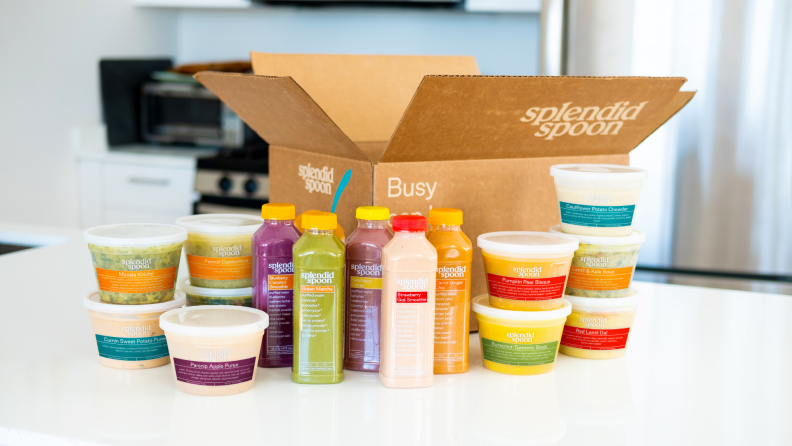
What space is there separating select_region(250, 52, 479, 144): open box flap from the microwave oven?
189cm

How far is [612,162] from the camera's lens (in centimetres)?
111

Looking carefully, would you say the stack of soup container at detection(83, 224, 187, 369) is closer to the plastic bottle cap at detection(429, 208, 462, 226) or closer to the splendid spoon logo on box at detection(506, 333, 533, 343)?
the plastic bottle cap at detection(429, 208, 462, 226)

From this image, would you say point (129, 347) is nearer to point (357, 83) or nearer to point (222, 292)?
point (222, 292)

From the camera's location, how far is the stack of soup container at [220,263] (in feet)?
2.84

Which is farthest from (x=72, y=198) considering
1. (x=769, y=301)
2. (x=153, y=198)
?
(x=769, y=301)

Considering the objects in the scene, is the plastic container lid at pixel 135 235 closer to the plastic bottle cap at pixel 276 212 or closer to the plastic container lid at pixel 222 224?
the plastic container lid at pixel 222 224

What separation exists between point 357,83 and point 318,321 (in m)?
0.55

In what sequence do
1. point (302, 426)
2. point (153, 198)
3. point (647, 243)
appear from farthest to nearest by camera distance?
point (153, 198) → point (647, 243) → point (302, 426)

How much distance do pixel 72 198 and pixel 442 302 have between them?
2548mm

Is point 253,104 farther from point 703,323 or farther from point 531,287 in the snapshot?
point 703,323

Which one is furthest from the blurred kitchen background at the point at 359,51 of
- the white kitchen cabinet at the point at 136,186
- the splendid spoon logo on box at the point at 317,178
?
the splendid spoon logo on box at the point at 317,178

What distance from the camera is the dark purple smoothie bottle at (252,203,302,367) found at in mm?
806

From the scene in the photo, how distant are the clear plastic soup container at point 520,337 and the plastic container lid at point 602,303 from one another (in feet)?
0.16

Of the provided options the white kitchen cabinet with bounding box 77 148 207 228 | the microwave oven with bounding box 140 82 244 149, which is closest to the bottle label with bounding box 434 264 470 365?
the white kitchen cabinet with bounding box 77 148 207 228
